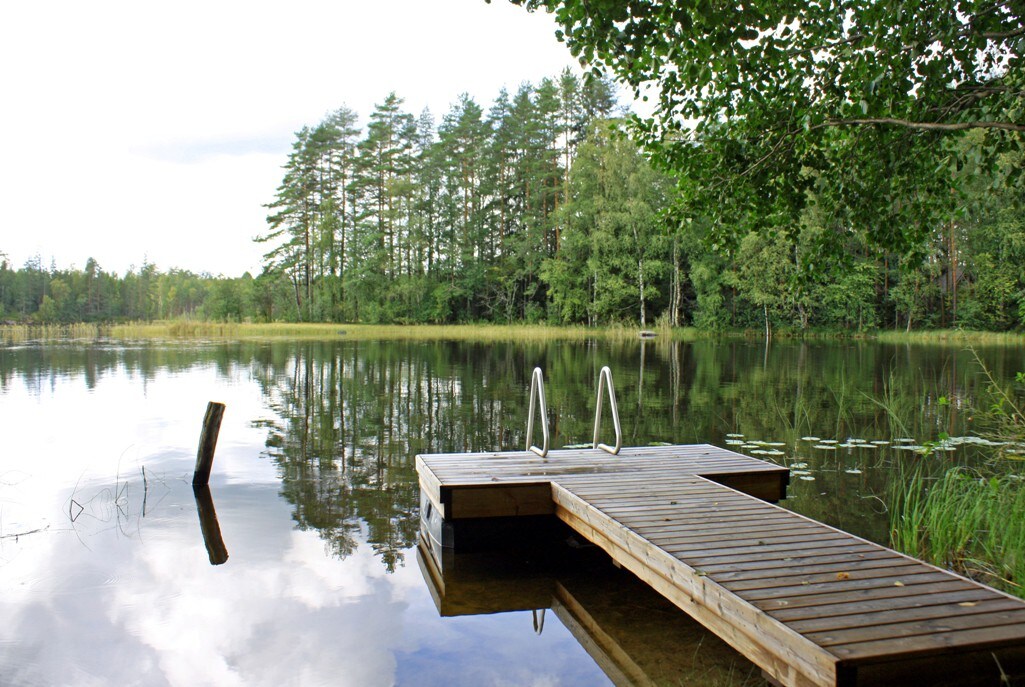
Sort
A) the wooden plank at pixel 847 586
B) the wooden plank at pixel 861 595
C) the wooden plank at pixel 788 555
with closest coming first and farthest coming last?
the wooden plank at pixel 861 595
the wooden plank at pixel 847 586
the wooden plank at pixel 788 555

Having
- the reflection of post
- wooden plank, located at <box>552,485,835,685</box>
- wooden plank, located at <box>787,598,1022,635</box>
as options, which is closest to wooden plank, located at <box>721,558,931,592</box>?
wooden plank, located at <box>552,485,835,685</box>

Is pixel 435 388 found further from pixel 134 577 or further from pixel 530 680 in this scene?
pixel 530 680

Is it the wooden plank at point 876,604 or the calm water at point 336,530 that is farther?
the calm water at point 336,530

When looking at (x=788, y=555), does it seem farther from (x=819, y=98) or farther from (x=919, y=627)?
(x=819, y=98)

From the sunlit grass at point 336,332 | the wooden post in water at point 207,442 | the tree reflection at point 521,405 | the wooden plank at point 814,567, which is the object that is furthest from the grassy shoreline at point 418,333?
the wooden plank at point 814,567

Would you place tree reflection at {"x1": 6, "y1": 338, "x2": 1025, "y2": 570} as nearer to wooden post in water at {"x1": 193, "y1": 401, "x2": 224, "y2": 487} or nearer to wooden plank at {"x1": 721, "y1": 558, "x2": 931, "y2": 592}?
wooden post in water at {"x1": 193, "y1": 401, "x2": 224, "y2": 487}

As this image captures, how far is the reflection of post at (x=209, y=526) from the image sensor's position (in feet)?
18.5

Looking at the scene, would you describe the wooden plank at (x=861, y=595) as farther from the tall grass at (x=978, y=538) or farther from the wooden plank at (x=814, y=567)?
the tall grass at (x=978, y=538)

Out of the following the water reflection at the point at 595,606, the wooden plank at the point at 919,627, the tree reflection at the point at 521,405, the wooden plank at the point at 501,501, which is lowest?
the water reflection at the point at 595,606

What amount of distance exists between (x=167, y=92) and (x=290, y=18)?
40.9 feet

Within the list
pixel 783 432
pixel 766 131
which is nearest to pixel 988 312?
pixel 783 432

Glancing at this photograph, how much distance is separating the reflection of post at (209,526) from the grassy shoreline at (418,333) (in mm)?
27159

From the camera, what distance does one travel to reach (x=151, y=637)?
425cm

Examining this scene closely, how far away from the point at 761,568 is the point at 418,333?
37340 millimetres
